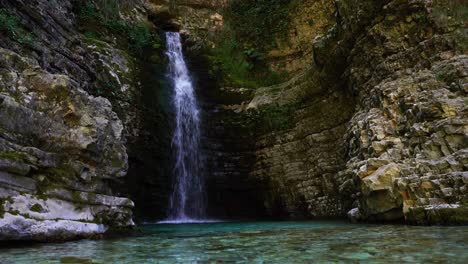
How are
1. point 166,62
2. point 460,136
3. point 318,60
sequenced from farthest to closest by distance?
1. point 166,62
2. point 318,60
3. point 460,136

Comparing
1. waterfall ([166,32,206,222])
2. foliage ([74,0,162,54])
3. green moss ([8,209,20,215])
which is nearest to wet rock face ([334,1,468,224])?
green moss ([8,209,20,215])

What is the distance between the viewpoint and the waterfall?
588 inches

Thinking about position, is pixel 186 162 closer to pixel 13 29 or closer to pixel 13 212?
pixel 13 29

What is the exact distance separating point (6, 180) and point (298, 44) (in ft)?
54.3

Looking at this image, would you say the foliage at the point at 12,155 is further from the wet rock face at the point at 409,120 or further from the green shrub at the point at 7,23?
the wet rock face at the point at 409,120

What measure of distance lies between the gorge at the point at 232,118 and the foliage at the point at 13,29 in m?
0.04

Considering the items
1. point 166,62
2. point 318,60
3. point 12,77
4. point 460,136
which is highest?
point 166,62

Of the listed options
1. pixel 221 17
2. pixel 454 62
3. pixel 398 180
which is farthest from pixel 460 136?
pixel 221 17

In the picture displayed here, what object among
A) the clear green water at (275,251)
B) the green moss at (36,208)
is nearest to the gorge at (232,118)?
the green moss at (36,208)

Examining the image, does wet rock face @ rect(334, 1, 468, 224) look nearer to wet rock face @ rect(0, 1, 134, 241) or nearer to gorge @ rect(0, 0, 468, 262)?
gorge @ rect(0, 0, 468, 262)

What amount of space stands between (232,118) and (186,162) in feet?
9.99

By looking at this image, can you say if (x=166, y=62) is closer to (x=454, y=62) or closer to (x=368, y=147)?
(x=368, y=147)

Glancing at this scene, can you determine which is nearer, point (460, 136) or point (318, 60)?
point (460, 136)

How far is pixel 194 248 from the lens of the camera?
491cm
